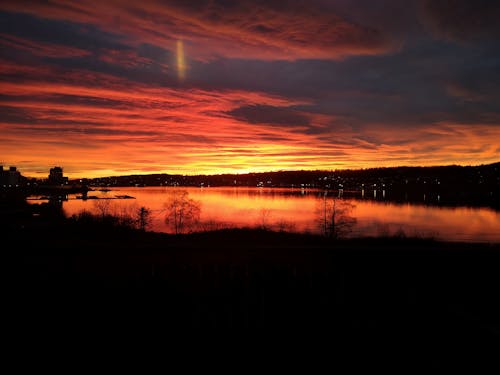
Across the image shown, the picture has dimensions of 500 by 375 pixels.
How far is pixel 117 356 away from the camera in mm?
6004

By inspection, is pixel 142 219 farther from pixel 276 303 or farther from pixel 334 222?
pixel 276 303

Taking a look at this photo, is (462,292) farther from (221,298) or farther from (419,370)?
(221,298)

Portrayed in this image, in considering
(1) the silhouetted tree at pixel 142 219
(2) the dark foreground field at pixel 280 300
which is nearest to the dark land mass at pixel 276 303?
(2) the dark foreground field at pixel 280 300

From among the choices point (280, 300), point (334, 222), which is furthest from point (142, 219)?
point (280, 300)

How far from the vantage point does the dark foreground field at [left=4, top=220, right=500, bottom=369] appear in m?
6.32

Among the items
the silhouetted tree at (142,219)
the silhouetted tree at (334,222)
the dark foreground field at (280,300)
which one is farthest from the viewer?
the silhouetted tree at (334,222)

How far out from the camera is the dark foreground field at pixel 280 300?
6324 mm

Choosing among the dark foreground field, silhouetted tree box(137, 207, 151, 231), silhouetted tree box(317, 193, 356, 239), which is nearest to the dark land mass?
the dark foreground field

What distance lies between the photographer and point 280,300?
8.00 metres

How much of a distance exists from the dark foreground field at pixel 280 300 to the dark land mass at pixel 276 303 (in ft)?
0.09

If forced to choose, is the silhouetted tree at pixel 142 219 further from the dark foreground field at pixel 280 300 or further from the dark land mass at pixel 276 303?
the dark land mass at pixel 276 303

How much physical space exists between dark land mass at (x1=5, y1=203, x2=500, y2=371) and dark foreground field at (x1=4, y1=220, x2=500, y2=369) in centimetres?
3

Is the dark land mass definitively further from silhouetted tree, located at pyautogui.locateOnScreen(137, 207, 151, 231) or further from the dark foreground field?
silhouetted tree, located at pyautogui.locateOnScreen(137, 207, 151, 231)

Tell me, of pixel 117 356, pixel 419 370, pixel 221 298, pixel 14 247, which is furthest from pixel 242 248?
pixel 14 247
